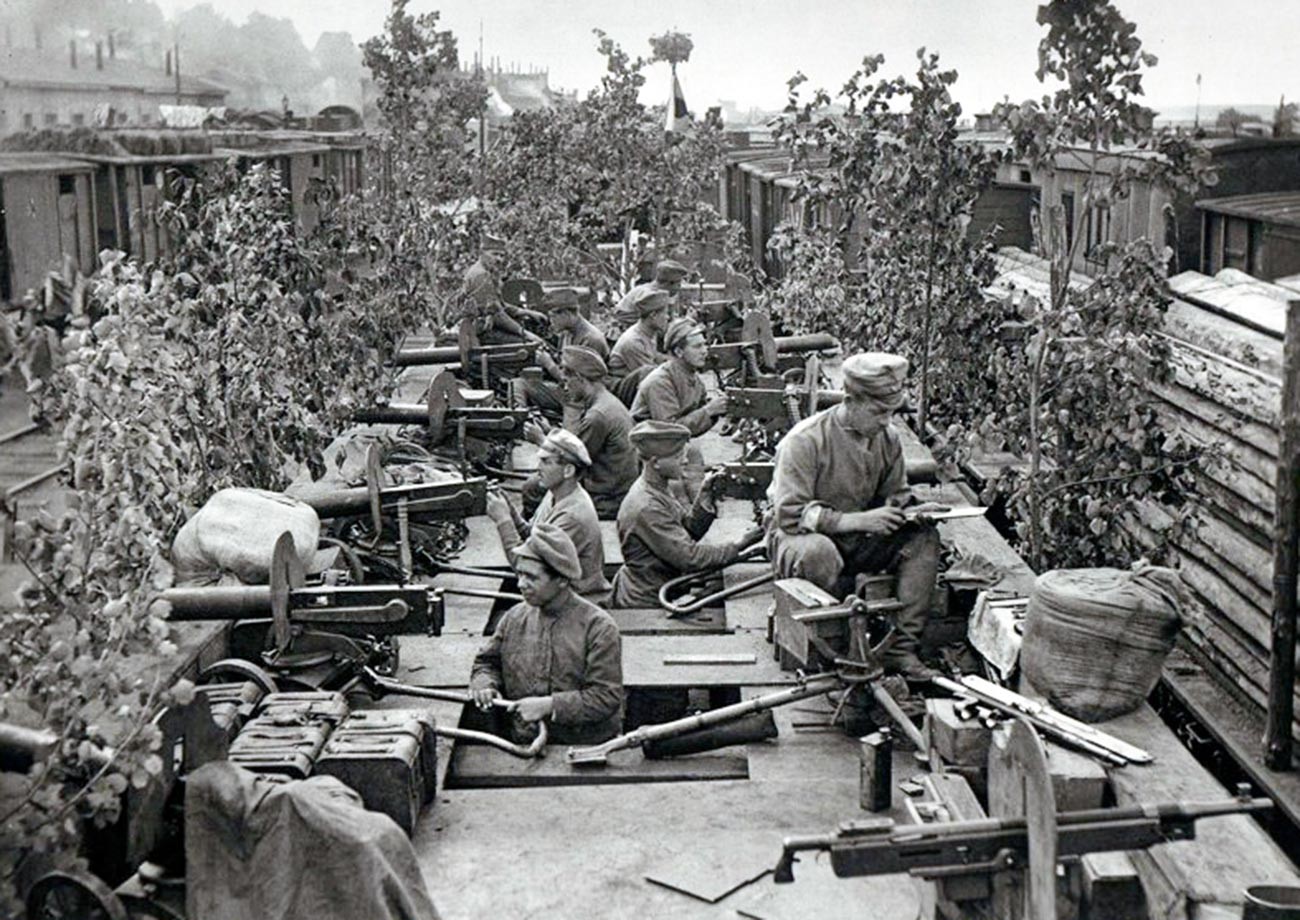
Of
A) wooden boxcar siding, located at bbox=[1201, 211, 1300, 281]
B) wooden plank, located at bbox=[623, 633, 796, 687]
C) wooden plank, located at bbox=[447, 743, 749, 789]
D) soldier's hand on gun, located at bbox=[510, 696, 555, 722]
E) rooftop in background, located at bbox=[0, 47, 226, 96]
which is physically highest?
rooftop in background, located at bbox=[0, 47, 226, 96]

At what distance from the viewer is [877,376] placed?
744 cm

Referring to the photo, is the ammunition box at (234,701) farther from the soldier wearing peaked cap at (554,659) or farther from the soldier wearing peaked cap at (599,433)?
the soldier wearing peaked cap at (599,433)

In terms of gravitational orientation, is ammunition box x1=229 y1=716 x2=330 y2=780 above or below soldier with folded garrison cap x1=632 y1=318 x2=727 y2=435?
below

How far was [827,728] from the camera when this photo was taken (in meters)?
7.17

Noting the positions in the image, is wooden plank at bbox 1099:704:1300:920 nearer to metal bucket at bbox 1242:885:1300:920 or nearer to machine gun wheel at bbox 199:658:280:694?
metal bucket at bbox 1242:885:1300:920

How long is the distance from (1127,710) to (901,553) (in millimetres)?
1591

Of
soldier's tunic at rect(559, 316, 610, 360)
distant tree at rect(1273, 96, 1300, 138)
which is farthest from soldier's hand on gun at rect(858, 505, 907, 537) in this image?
distant tree at rect(1273, 96, 1300, 138)

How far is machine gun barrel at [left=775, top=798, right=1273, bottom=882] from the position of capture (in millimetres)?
4082

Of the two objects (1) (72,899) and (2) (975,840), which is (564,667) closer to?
(1) (72,899)

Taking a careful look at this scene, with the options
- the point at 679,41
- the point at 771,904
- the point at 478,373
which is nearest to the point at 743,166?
the point at 679,41

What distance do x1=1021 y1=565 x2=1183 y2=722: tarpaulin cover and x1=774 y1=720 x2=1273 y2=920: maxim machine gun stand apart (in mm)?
1842

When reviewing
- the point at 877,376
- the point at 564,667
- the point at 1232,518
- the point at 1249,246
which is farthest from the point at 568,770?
the point at 1249,246

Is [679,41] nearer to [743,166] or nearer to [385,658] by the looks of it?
[743,166]

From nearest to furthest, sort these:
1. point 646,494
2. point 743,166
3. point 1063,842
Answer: point 1063,842
point 646,494
point 743,166
